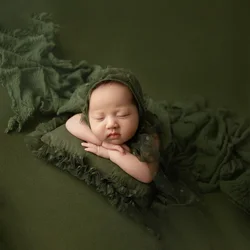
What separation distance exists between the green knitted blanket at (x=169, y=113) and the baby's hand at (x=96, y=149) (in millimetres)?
103

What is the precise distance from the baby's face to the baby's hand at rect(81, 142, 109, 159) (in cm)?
3

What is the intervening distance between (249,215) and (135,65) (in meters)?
0.52

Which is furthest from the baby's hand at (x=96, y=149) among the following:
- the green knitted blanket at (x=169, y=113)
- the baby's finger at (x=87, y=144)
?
the green knitted blanket at (x=169, y=113)

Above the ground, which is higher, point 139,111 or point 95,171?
point 139,111

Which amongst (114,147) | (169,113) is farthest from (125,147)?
(169,113)

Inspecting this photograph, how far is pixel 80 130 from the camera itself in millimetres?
971

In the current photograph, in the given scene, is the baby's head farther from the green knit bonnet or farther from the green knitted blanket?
the green knitted blanket

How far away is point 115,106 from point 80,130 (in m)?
0.12

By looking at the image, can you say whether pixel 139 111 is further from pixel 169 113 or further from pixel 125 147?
pixel 169 113

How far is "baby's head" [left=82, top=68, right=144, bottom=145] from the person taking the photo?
2.94 feet

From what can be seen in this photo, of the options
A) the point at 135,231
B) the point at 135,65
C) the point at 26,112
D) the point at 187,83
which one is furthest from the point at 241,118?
the point at 26,112

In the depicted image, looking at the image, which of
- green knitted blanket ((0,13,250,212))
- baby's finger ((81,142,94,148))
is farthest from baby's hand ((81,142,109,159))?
green knitted blanket ((0,13,250,212))

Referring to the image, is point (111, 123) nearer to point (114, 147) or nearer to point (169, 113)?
point (114, 147)

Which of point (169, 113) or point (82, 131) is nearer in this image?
point (82, 131)
